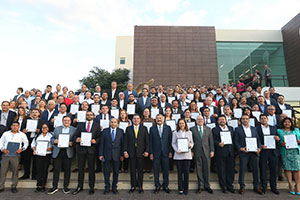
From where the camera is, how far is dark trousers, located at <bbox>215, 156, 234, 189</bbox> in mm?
5117

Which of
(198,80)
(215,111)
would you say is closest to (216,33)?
(198,80)

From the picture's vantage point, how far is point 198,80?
2041 centimetres

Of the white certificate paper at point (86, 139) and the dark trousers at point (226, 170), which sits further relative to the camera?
the dark trousers at point (226, 170)

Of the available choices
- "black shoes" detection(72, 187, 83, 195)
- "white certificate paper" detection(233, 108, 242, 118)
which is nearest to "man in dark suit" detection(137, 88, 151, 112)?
"white certificate paper" detection(233, 108, 242, 118)

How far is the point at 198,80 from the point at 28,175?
17.8 m

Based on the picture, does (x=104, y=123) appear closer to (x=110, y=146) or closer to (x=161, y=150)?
(x=110, y=146)

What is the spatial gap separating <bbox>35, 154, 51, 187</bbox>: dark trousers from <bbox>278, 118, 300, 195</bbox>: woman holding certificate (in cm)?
652

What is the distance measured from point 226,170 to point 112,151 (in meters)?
3.18

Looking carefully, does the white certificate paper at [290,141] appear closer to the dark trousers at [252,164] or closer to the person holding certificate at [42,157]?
the dark trousers at [252,164]

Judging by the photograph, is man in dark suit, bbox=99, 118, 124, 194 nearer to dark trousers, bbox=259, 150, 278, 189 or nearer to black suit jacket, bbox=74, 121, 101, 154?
black suit jacket, bbox=74, 121, 101, 154

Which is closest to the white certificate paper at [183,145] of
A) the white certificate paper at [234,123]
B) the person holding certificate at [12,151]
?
the white certificate paper at [234,123]

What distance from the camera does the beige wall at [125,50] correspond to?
87.5 ft

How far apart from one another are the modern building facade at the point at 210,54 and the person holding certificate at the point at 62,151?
15.7m

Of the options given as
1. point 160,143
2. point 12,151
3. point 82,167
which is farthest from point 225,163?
point 12,151
